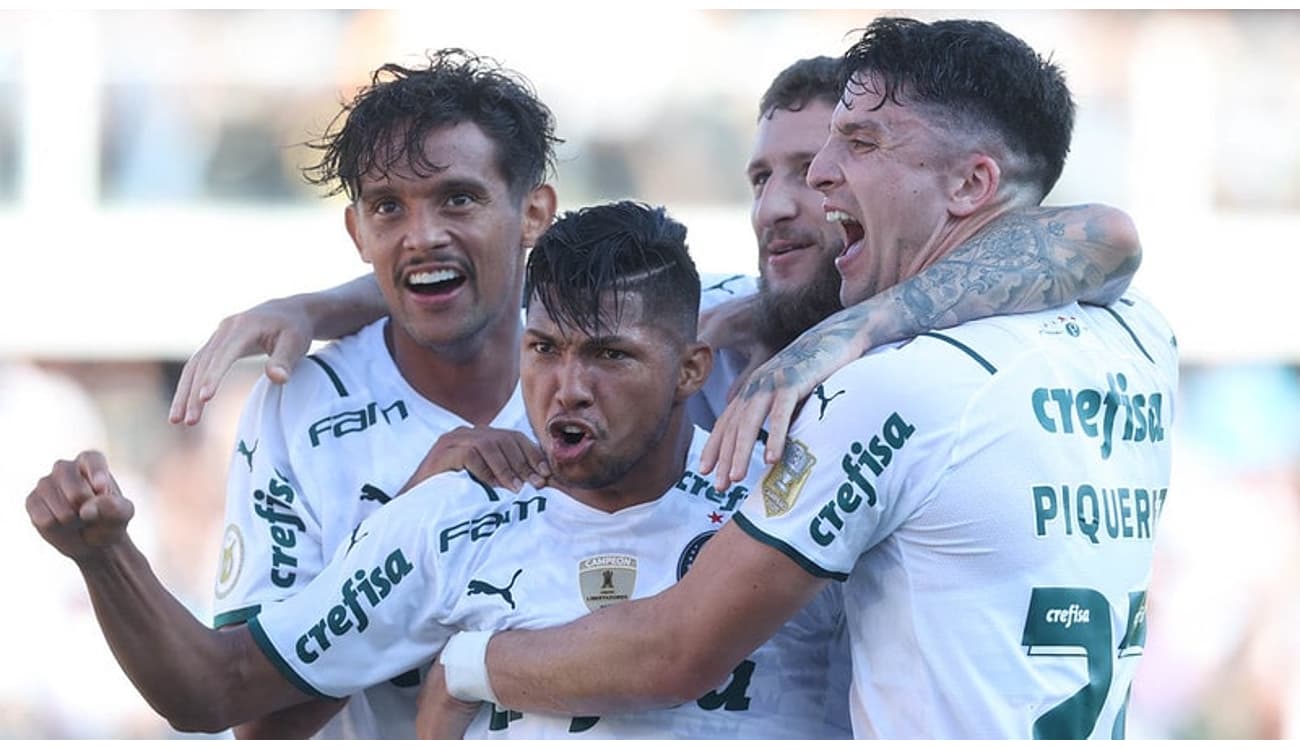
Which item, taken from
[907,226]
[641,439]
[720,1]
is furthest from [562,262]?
[720,1]

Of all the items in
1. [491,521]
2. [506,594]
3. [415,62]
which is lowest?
[506,594]

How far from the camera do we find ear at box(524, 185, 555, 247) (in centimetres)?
439

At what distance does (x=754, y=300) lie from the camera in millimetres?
4488

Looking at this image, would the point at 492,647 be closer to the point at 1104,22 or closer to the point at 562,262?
the point at 562,262

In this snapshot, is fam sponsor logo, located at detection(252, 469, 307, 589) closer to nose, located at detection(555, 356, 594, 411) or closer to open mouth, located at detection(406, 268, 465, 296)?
open mouth, located at detection(406, 268, 465, 296)

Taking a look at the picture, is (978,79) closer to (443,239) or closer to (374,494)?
(443,239)

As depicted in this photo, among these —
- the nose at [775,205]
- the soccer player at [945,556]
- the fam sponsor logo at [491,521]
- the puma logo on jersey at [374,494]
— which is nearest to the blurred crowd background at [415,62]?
the nose at [775,205]

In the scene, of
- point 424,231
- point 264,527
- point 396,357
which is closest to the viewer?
point 264,527

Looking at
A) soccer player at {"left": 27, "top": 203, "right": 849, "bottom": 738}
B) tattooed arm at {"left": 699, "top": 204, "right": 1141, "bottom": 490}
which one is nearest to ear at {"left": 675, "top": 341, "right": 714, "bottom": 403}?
soccer player at {"left": 27, "top": 203, "right": 849, "bottom": 738}

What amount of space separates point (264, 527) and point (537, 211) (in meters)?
1.04

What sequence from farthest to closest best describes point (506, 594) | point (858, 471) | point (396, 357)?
point (396, 357), point (506, 594), point (858, 471)

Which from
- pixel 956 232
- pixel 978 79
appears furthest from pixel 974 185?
pixel 978 79

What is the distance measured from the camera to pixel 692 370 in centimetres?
362

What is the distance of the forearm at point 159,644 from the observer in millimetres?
3393
